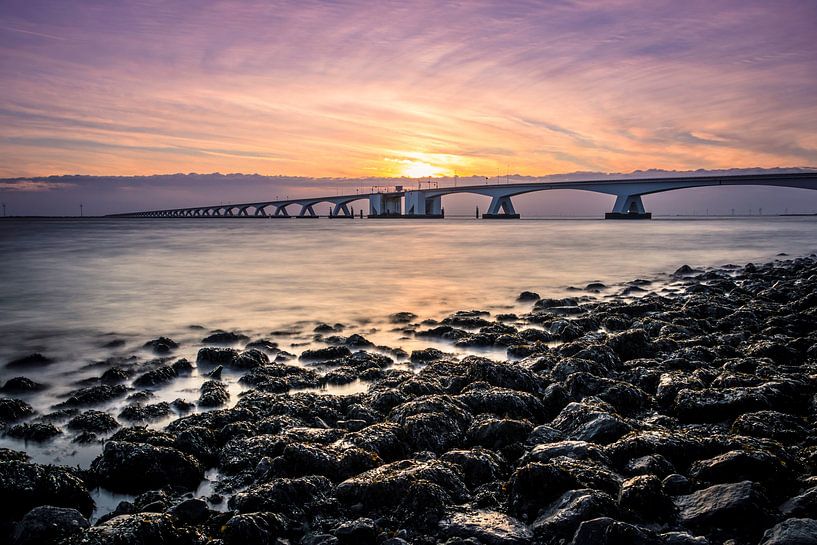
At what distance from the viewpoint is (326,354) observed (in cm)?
661

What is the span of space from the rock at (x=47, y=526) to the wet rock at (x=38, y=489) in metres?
0.27

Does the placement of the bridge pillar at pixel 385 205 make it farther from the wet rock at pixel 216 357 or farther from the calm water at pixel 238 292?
the wet rock at pixel 216 357

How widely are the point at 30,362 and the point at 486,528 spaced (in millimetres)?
6441

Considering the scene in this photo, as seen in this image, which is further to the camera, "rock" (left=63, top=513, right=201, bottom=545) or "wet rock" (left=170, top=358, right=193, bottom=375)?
"wet rock" (left=170, top=358, right=193, bottom=375)

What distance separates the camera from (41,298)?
41.9ft

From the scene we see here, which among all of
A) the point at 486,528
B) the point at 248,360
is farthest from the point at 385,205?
the point at 486,528

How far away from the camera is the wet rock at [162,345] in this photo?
731cm

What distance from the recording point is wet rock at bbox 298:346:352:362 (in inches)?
259

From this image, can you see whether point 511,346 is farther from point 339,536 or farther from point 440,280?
point 440,280

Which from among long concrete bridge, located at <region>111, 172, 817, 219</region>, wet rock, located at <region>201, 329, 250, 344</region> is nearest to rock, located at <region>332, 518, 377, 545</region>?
wet rock, located at <region>201, 329, 250, 344</region>

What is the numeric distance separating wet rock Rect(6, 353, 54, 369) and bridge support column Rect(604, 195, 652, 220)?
278 feet

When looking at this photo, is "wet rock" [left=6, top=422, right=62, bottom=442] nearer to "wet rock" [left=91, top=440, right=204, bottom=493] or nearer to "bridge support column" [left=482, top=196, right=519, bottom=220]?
"wet rock" [left=91, top=440, right=204, bottom=493]

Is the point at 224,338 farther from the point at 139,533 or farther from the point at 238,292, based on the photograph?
the point at 238,292

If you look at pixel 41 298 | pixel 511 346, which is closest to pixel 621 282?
pixel 511 346
